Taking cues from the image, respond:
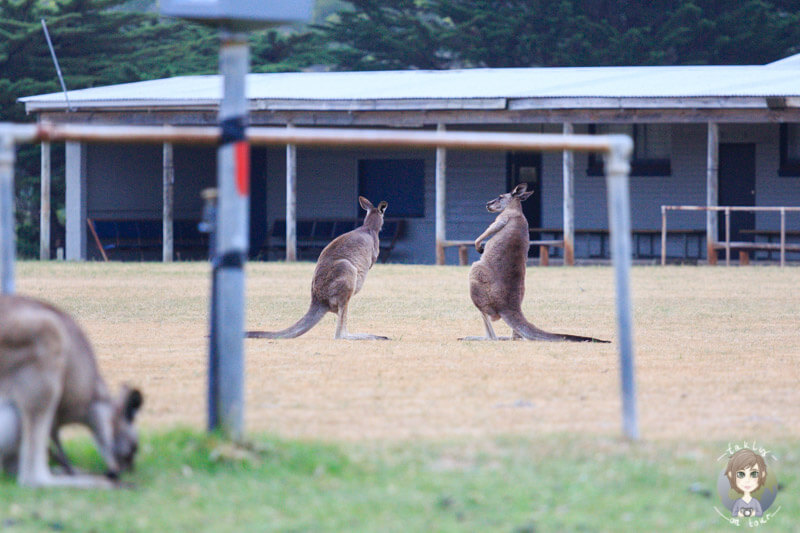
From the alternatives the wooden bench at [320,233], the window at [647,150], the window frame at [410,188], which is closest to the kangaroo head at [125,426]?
the wooden bench at [320,233]

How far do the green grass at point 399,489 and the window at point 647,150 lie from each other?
61.1 ft

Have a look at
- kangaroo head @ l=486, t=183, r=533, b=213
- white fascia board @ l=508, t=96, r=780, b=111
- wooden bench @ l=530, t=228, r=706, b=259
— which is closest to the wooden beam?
white fascia board @ l=508, t=96, r=780, b=111

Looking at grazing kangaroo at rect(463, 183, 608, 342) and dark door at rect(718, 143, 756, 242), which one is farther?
dark door at rect(718, 143, 756, 242)

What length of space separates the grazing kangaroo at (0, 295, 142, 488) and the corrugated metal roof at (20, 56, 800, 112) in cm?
1623

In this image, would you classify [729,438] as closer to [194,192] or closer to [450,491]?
[450,491]

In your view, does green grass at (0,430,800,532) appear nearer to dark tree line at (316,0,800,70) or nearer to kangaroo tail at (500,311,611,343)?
kangaroo tail at (500,311,611,343)

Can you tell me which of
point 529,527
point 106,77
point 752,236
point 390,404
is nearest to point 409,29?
point 106,77

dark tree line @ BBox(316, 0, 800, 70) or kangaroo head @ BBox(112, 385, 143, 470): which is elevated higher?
dark tree line @ BBox(316, 0, 800, 70)

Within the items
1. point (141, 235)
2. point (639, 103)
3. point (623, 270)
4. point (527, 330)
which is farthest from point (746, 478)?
point (141, 235)

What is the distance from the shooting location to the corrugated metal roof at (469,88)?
2055 cm

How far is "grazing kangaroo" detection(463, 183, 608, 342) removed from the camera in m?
10.1

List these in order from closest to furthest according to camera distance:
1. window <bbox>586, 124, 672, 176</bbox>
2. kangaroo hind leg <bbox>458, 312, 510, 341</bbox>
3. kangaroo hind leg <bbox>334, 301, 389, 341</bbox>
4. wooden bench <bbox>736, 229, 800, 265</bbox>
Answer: kangaroo hind leg <bbox>334, 301, 389, 341</bbox> → kangaroo hind leg <bbox>458, 312, 510, 341</bbox> → wooden bench <bbox>736, 229, 800, 265</bbox> → window <bbox>586, 124, 672, 176</bbox>

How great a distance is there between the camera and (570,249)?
20.8m

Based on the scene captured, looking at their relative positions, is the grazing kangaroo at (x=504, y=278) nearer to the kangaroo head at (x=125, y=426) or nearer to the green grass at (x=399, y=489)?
the green grass at (x=399, y=489)
